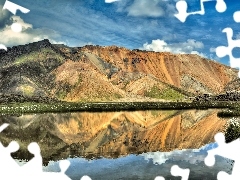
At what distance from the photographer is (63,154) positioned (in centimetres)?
3166

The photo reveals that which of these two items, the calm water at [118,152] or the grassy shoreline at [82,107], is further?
the grassy shoreline at [82,107]

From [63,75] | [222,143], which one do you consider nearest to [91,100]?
[63,75]

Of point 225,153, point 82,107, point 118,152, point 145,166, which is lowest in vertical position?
point 225,153

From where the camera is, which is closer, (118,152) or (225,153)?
(225,153)

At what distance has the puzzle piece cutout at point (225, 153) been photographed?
10.0 meters

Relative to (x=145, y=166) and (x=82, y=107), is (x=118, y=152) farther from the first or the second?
(x=82, y=107)

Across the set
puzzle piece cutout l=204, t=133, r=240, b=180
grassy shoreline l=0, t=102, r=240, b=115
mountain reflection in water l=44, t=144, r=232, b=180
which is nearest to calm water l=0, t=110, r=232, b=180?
mountain reflection in water l=44, t=144, r=232, b=180

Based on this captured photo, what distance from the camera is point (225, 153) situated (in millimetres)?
10719

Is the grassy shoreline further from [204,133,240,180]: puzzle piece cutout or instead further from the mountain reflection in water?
[204,133,240,180]: puzzle piece cutout

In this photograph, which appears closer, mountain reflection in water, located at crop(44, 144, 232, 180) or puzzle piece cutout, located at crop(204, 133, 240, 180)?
puzzle piece cutout, located at crop(204, 133, 240, 180)

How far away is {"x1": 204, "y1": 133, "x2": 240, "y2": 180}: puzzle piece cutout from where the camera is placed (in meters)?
10.0
